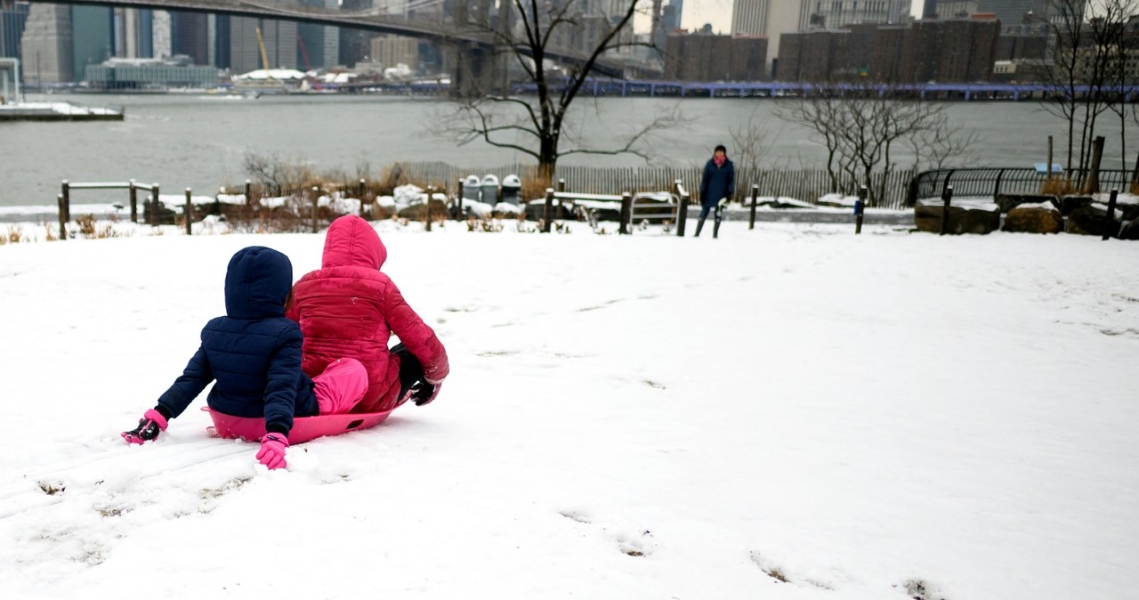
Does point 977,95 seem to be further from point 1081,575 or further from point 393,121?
point 1081,575

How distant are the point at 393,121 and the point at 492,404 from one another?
6687cm

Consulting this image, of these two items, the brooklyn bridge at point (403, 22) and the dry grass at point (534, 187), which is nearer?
the dry grass at point (534, 187)

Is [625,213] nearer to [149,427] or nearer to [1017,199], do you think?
[1017,199]

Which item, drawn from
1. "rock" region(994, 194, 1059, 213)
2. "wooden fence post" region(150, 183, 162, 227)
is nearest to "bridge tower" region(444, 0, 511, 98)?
"wooden fence post" region(150, 183, 162, 227)

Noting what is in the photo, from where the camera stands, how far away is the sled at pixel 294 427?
11.8 feet

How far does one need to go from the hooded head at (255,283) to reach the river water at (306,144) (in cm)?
2344

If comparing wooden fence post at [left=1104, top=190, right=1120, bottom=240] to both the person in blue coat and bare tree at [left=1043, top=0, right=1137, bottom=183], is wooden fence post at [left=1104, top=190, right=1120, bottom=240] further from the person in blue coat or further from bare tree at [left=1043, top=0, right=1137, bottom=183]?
bare tree at [left=1043, top=0, right=1137, bottom=183]

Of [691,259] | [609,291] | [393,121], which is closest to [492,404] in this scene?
[609,291]

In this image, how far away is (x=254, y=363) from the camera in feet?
11.3

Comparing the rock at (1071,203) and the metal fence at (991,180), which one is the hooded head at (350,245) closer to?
the metal fence at (991,180)

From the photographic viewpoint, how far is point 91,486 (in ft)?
10.1

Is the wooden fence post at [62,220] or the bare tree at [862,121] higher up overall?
the bare tree at [862,121]

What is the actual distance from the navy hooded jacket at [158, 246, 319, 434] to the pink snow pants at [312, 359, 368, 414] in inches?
7.7

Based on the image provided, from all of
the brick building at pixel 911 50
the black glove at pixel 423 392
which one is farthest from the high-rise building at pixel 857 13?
the black glove at pixel 423 392
